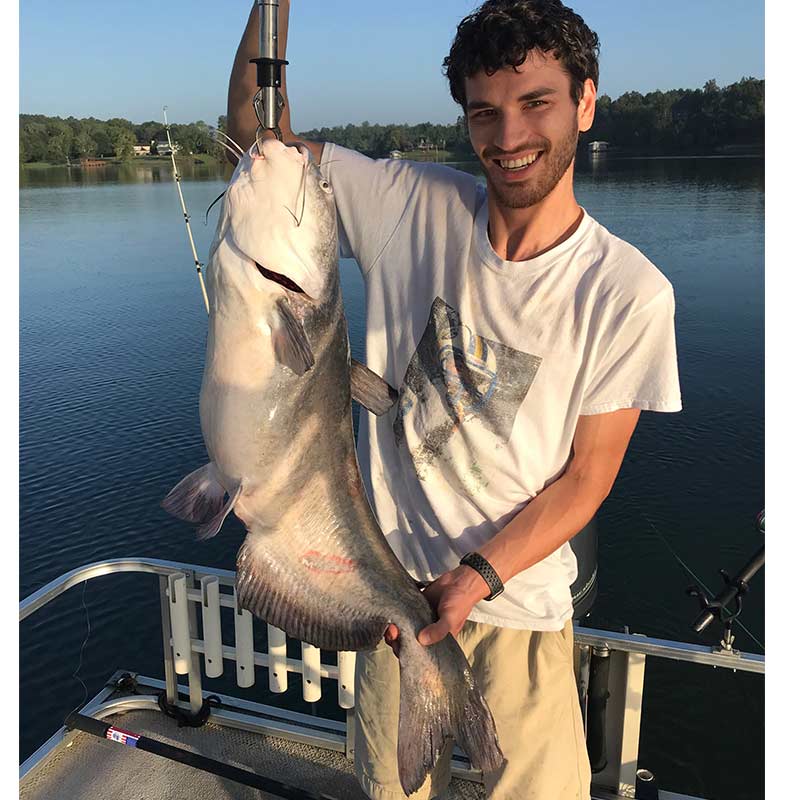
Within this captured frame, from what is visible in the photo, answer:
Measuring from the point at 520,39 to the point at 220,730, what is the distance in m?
3.08

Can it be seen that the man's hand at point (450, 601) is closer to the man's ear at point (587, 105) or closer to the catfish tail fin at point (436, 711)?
the catfish tail fin at point (436, 711)

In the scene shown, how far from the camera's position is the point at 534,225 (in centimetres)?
201

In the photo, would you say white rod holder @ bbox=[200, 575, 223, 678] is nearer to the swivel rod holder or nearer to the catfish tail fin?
the catfish tail fin

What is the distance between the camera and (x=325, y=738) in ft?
10.5

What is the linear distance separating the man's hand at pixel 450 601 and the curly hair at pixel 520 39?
1346 millimetres

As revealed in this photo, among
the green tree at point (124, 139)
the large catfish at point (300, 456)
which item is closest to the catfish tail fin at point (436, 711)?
the large catfish at point (300, 456)

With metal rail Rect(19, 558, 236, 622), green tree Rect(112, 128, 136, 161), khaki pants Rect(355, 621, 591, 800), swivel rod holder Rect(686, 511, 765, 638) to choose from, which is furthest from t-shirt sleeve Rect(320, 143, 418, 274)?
green tree Rect(112, 128, 136, 161)

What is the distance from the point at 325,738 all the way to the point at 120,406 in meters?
10.9

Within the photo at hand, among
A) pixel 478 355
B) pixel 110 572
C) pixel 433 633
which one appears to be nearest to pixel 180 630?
pixel 110 572

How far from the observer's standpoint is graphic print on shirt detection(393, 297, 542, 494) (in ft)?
6.73

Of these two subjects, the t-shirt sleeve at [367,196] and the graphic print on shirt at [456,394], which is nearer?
the graphic print on shirt at [456,394]

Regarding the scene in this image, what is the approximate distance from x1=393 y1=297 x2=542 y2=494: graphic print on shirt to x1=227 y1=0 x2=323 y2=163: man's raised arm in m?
0.70

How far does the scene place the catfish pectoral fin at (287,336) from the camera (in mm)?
1652

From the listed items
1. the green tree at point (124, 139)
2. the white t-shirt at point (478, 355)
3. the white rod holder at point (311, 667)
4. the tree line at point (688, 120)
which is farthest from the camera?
the tree line at point (688, 120)
